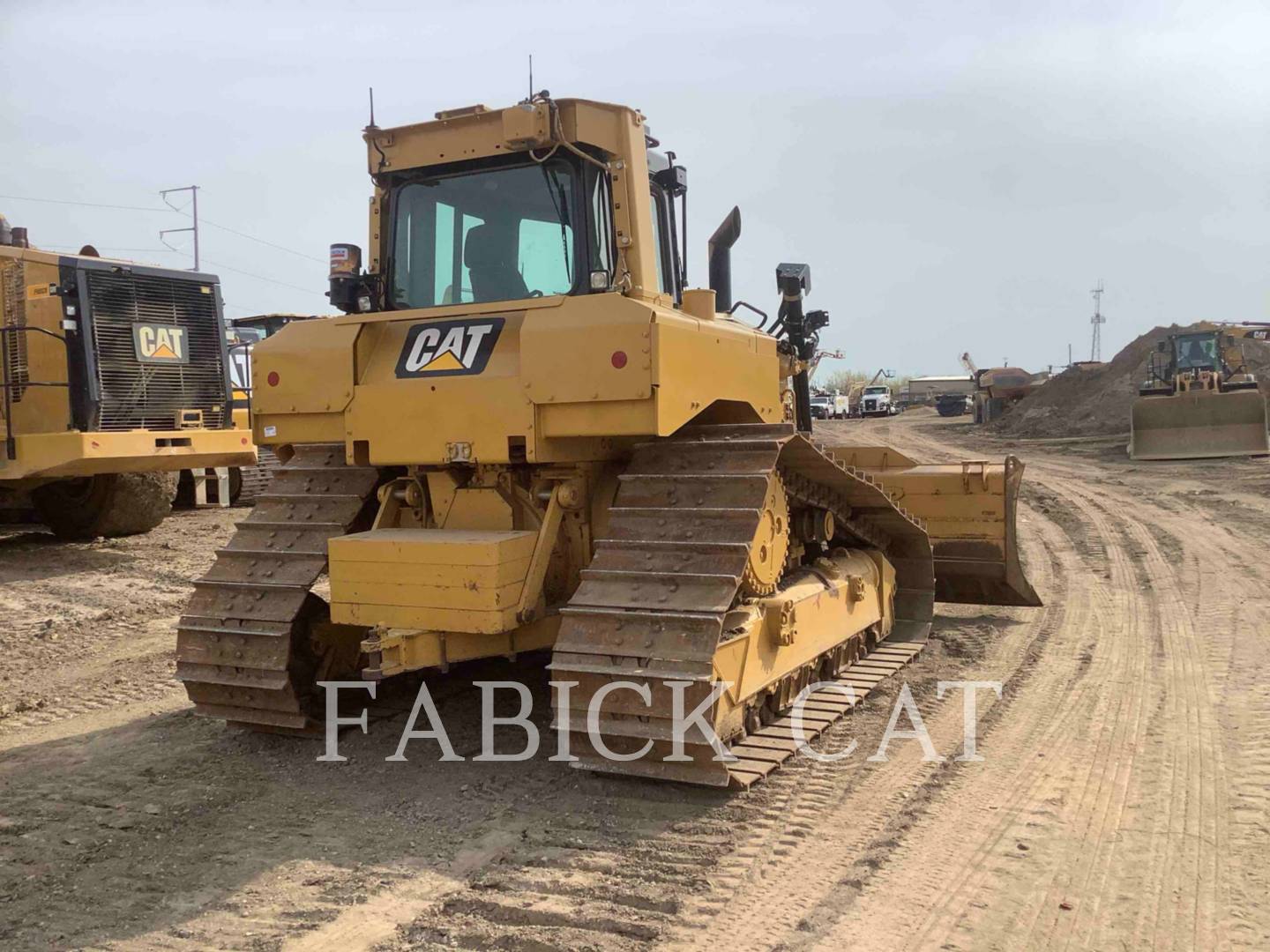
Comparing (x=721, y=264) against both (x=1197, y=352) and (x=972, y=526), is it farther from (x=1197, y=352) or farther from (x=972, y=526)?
(x=1197, y=352)

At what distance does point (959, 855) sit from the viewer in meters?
3.82

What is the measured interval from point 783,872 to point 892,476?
→ 4972mm

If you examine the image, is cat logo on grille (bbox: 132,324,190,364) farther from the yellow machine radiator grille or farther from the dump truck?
the dump truck

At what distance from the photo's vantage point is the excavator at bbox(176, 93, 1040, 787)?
422 cm

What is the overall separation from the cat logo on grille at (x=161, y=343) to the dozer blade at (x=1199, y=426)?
18.2 metres

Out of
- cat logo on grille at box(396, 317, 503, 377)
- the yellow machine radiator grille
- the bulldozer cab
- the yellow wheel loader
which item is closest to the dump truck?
the bulldozer cab

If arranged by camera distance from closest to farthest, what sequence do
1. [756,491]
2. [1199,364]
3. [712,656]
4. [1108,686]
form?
[712,656], [756,491], [1108,686], [1199,364]

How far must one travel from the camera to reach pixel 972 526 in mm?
7918

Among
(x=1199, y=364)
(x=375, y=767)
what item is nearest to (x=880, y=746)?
(x=375, y=767)

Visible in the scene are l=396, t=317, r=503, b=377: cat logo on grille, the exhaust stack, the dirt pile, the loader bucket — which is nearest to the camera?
l=396, t=317, r=503, b=377: cat logo on grille

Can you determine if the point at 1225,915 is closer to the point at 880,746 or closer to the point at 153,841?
the point at 880,746

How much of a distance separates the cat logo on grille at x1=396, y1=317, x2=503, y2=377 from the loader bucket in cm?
361

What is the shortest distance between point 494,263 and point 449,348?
0.57 meters

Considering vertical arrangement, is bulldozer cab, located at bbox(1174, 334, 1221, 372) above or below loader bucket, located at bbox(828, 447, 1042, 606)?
above
